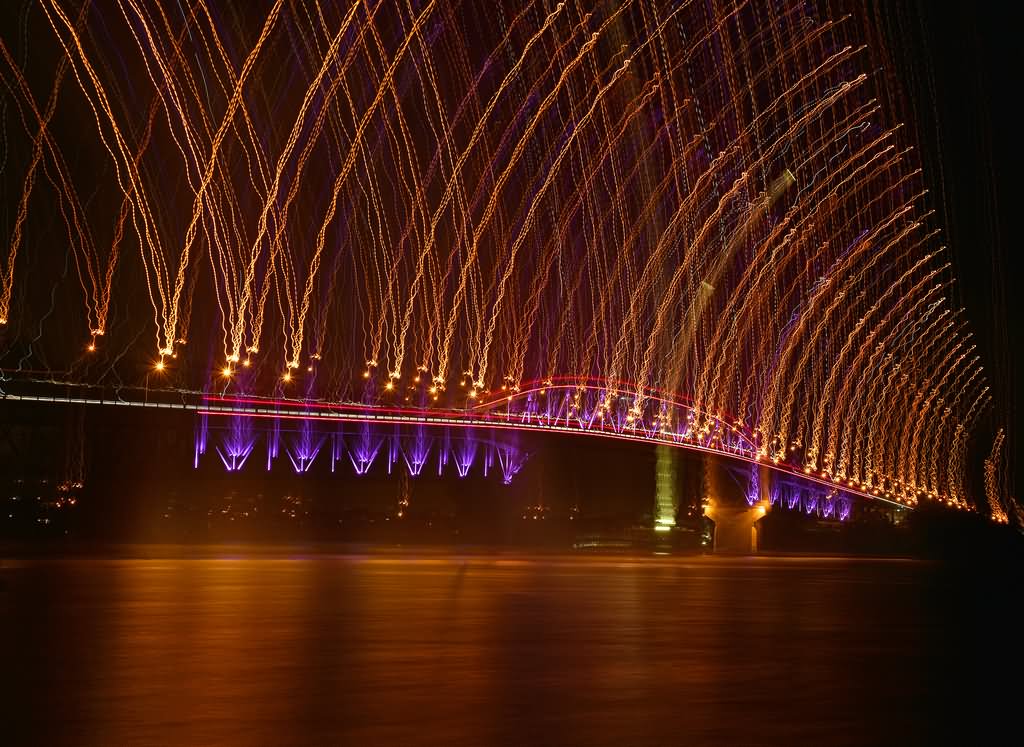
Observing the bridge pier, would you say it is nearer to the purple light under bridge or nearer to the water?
the purple light under bridge

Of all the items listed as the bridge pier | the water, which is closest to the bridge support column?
the bridge pier

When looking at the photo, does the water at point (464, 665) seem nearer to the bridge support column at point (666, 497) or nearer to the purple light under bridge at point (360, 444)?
the purple light under bridge at point (360, 444)

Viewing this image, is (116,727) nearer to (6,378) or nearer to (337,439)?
(6,378)

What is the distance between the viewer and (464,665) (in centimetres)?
1616

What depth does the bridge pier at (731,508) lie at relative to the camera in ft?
278

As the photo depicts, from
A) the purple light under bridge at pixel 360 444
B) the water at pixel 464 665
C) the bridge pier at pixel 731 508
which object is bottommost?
the water at pixel 464 665

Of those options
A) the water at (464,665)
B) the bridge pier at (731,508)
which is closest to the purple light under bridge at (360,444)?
the bridge pier at (731,508)

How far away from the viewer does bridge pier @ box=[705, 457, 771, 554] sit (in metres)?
84.8

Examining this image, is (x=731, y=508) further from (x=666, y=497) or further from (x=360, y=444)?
(x=360, y=444)

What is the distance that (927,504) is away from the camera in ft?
359

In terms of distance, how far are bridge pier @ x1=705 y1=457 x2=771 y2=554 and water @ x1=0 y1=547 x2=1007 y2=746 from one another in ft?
167

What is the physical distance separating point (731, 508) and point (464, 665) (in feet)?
235

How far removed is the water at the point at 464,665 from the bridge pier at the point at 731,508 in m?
51.0

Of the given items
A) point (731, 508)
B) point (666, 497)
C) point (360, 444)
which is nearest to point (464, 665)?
point (360, 444)
